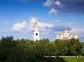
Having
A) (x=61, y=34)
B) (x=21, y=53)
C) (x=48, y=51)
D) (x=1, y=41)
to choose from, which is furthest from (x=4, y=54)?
(x=61, y=34)

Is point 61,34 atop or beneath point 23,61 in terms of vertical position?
atop

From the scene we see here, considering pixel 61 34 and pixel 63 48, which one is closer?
pixel 63 48

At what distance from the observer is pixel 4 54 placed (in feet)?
113

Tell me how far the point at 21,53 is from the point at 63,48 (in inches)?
1500

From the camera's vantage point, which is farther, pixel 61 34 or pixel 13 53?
pixel 61 34

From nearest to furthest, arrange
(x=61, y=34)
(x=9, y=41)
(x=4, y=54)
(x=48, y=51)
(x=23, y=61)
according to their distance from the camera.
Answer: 1. (x=23, y=61)
2. (x=4, y=54)
3. (x=9, y=41)
4. (x=48, y=51)
5. (x=61, y=34)

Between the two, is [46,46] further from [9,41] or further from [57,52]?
[9,41]

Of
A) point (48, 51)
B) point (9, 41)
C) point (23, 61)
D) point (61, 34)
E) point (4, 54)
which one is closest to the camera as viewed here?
point (23, 61)

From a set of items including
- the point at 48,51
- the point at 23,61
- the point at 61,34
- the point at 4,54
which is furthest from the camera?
the point at 61,34

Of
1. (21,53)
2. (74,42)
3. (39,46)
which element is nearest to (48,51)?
(39,46)

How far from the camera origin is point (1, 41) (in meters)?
36.3

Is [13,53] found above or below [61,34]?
below

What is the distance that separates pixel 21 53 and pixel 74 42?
3992 centimetres

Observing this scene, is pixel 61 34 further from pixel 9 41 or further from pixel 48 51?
pixel 9 41
